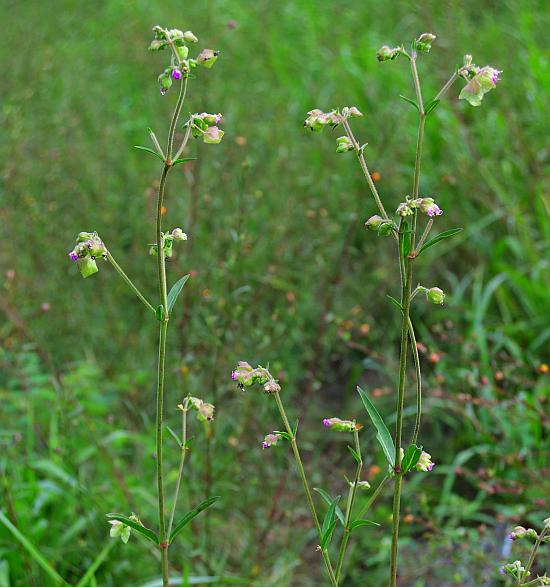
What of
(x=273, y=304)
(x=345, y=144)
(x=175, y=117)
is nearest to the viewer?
(x=175, y=117)

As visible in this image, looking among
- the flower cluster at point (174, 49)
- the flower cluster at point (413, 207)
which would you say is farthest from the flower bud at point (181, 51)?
the flower cluster at point (413, 207)

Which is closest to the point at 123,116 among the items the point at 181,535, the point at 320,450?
the point at 320,450

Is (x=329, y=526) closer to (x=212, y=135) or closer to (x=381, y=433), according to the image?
(x=381, y=433)

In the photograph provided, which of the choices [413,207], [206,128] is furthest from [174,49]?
[413,207]

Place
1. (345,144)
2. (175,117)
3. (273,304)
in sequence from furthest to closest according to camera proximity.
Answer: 1. (273,304)
2. (345,144)
3. (175,117)

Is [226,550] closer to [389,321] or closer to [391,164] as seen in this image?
[389,321]

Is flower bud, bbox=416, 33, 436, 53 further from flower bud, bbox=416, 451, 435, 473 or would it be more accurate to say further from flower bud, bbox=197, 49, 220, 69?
flower bud, bbox=416, 451, 435, 473
